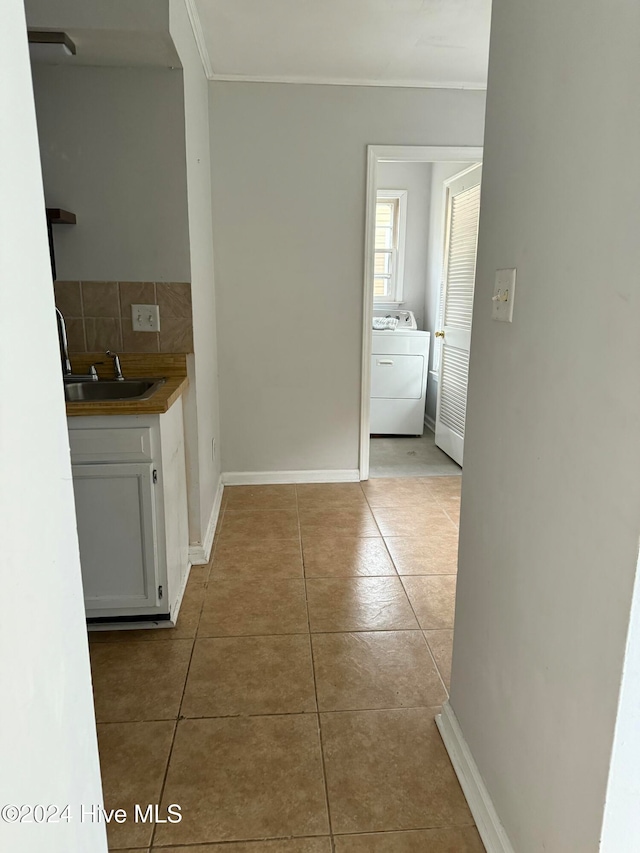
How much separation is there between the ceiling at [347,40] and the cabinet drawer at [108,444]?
1819 mm

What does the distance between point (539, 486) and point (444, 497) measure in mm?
2603

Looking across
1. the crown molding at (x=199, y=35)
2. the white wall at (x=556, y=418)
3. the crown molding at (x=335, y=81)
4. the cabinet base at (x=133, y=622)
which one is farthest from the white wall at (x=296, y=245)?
the white wall at (x=556, y=418)

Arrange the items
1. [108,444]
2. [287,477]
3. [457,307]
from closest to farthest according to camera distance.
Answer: [108,444] < [287,477] < [457,307]

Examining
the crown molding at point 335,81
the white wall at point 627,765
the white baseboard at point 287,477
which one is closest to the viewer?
the white wall at point 627,765

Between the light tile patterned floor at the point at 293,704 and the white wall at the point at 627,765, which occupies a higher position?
the white wall at the point at 627,765

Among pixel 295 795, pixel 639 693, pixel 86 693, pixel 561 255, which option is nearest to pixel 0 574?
pixel 86 693

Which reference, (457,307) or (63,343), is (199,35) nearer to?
(63,343)

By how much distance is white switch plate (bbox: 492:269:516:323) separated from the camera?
128 centimetres

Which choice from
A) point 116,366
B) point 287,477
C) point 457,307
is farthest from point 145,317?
point 457,307

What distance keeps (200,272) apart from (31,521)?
2.39m

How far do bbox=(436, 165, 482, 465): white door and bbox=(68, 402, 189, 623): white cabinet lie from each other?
235cm

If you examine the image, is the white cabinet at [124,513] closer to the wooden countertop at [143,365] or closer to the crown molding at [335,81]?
the wooden countertop at [143,365]

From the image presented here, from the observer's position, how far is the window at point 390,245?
537 cm

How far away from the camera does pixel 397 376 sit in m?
5.05
